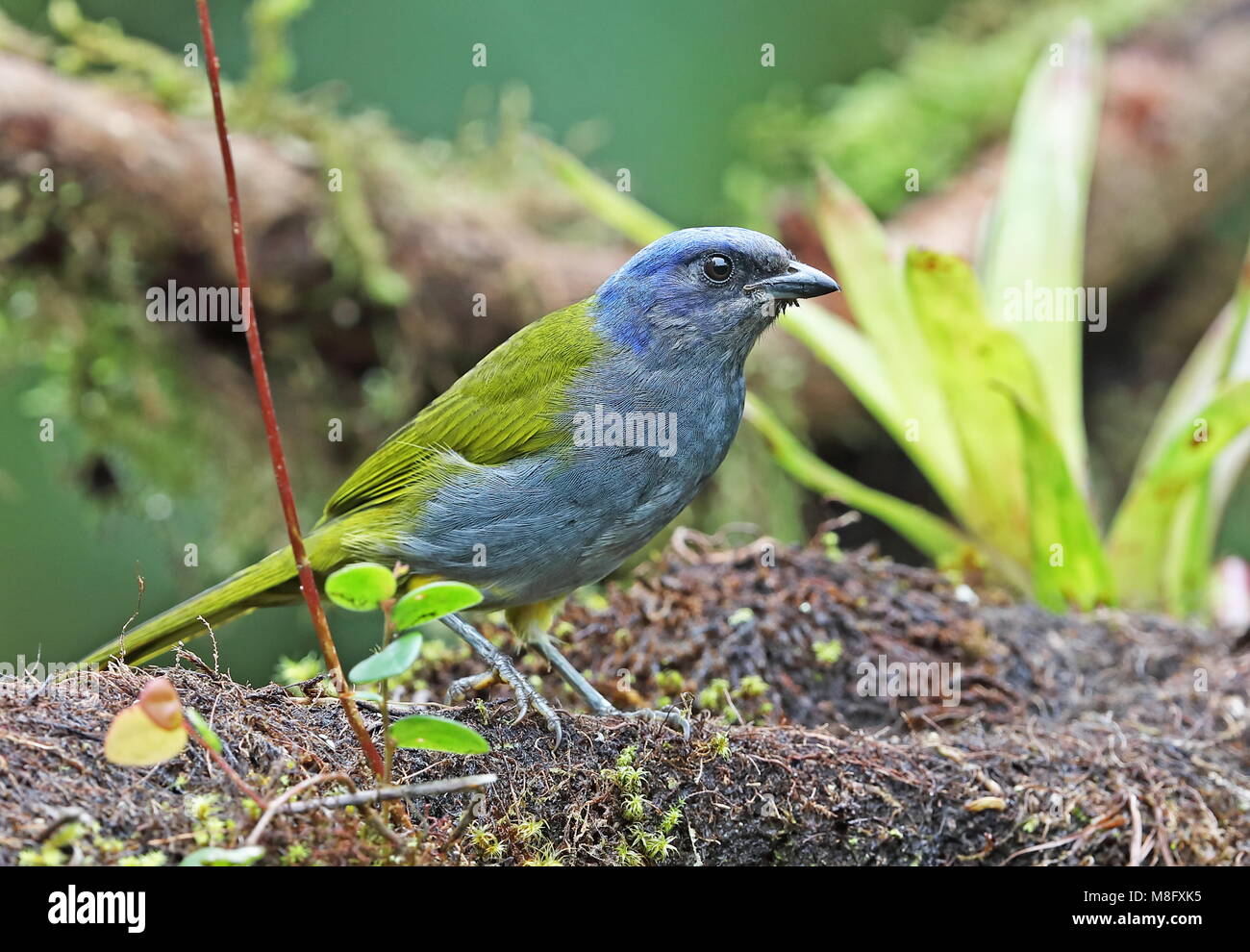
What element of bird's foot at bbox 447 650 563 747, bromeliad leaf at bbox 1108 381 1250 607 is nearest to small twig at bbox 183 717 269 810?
bird's foot at bbox 447 650 563 747

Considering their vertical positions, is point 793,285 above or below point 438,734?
above

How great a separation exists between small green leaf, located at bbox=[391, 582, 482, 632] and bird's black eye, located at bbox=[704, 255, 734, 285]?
1.49 metres

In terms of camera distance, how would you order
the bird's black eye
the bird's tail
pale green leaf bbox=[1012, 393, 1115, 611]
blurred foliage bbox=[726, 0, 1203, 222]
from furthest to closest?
blurred foliage bbox=[726, 0, 1203, 222]
pale green leaf bbox=[1012, 393, 1115, 611]
the bird's black eye
the bird's tail

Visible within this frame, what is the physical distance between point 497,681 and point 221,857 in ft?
3.82

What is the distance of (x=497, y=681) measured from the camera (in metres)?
2.74

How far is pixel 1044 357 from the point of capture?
4.38 m

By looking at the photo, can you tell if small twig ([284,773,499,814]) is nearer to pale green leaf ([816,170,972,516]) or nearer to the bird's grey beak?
the bird's grey beak

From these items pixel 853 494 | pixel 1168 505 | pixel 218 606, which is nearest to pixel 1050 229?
pixel 1168 505

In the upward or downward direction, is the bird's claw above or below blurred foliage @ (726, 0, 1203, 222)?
below

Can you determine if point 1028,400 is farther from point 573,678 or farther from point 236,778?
point 236,778

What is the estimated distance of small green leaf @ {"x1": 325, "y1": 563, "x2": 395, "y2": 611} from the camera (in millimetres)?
1806
